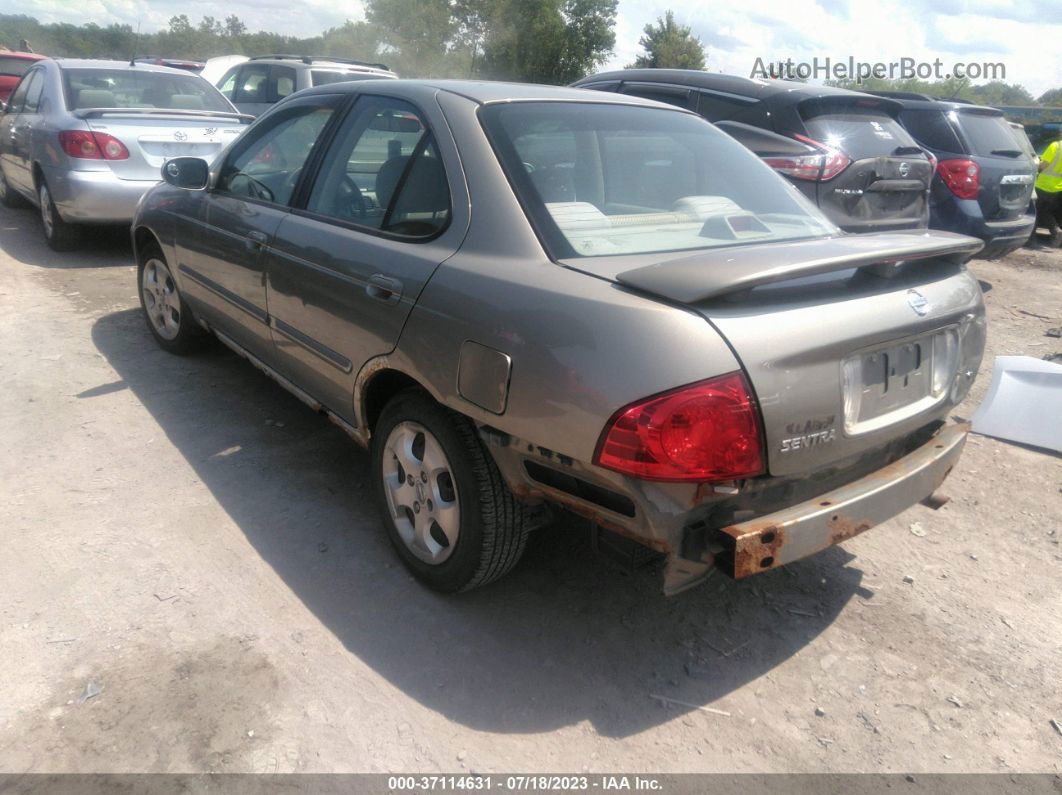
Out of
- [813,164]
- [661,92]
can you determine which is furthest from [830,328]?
[661,92]

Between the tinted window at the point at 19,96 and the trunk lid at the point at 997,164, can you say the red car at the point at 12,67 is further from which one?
the trunk lid at the point at 997,164

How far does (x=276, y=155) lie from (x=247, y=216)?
1.12 ft

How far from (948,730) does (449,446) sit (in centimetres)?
170

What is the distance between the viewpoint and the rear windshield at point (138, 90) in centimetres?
757

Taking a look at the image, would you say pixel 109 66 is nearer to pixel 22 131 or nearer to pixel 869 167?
pixel 22 131

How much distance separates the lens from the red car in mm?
15148

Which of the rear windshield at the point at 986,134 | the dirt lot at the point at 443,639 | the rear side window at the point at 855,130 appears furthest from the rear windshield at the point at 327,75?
the dirt lot at the point at 443,639

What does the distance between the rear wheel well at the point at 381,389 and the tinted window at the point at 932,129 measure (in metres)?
6.79

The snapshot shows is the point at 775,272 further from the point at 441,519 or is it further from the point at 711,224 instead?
the point at 441,519

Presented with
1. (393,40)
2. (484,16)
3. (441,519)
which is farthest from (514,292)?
(393,40)

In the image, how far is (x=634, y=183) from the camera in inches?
120

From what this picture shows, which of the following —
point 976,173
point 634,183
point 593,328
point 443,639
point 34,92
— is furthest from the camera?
point 34,92

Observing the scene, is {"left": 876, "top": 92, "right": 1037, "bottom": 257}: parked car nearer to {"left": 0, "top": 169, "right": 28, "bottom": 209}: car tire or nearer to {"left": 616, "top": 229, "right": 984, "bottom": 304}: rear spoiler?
{"left": 616, "top": 229, "right": 984, "bottom": 304}: rear spoiler

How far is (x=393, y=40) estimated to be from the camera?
185 ft
